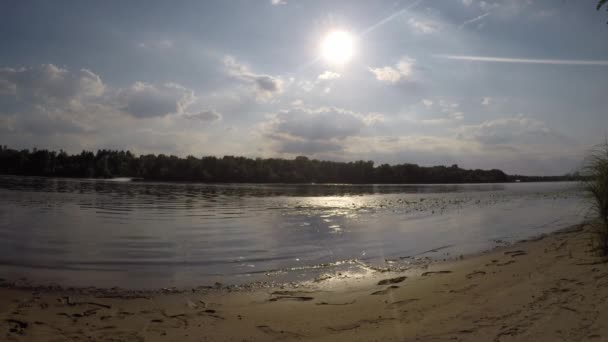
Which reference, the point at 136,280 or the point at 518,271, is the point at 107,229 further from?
the point at 518,271

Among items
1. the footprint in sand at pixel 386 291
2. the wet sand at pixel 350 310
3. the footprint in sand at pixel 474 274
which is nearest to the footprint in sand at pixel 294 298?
the wet sand at pixel 350 310

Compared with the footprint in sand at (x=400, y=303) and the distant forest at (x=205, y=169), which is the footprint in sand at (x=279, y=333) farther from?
the distant forest at (x=205, y=169)

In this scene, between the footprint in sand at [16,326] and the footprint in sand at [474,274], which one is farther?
the footprint in sand at [474,274]

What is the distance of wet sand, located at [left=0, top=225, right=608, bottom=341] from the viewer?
5551mm

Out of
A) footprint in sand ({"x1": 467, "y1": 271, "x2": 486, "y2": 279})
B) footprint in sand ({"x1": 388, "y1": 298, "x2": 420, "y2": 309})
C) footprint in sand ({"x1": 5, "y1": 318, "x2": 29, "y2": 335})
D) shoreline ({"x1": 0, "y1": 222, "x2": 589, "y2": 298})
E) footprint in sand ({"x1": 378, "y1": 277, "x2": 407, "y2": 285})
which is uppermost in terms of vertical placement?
footprint in sand ({"x1": 467, "y1": 271, "x2": 486, "y2": 279})

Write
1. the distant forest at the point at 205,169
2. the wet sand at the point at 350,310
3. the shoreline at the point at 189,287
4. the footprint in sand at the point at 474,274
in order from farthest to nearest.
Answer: the distant forest at the point at 205,169 < the footprint in sand at the point at 474,274 < the shoreline at the point at 189,287 < the wet sand at the point at 350,310

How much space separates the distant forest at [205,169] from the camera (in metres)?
121

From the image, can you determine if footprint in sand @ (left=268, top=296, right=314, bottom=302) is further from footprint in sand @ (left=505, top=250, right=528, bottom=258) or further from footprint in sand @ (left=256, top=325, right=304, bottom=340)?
footprint in sand @ (left=505, top=250, right=528, bottom=258)

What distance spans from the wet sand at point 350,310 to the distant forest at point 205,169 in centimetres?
11797

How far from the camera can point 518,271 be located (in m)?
9.30

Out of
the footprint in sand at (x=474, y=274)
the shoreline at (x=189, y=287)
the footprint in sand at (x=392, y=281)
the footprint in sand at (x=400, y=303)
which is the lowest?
the shoreline at (x=189, y=287)

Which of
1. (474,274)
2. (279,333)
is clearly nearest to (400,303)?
(279,333)

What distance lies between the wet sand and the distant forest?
117973 mm

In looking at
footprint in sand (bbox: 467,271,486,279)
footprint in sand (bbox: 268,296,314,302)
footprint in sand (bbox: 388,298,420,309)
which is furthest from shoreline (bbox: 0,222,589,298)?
footprint in sand (bbox: 388,298,420,309)
